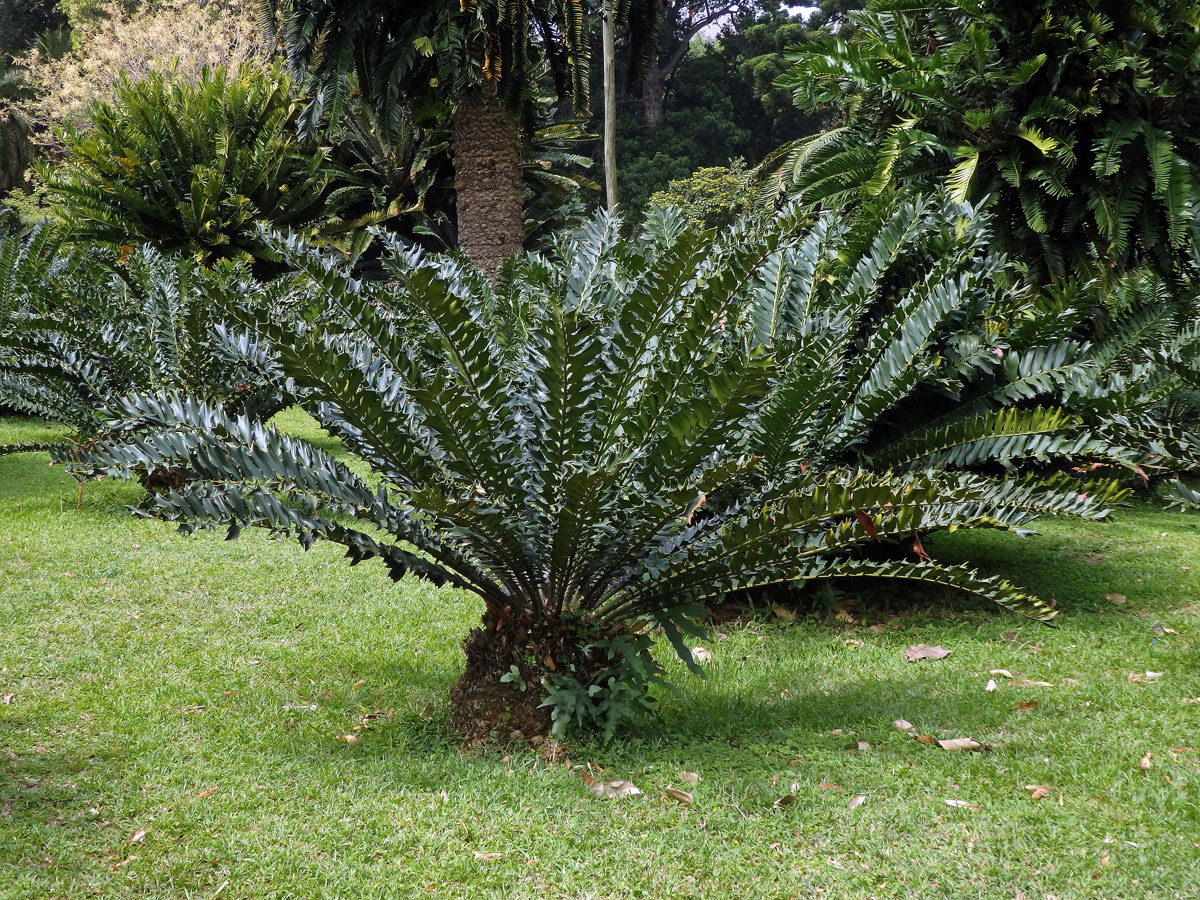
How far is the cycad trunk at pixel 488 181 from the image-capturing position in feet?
34.9

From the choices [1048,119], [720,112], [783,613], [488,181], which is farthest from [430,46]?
[720,112]

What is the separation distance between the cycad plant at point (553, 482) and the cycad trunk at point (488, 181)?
7.49 meters

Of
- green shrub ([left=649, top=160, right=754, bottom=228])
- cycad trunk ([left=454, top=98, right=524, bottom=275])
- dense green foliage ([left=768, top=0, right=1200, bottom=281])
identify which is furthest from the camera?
green shrub ([left=649, top=160, right=754, bottom=228])

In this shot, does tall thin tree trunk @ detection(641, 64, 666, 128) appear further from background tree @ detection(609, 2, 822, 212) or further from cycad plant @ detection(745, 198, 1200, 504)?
cycad plant @ detection(745, 198, 1200, 504)

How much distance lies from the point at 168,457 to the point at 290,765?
110cm

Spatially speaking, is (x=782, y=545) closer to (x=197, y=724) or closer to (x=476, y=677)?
(x=476, y=677)

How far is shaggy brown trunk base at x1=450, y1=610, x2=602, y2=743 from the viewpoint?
3.28 meters

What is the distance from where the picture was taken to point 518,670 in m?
3.22

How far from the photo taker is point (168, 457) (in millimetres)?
2914

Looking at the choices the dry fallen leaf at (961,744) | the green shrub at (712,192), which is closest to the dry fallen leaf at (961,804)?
the dry fallen leaf at (961,744)

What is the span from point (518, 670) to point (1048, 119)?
6.23m

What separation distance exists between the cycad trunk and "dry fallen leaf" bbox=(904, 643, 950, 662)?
727 cm

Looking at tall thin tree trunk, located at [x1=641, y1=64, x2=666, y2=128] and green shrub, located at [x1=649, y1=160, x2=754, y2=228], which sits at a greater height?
tall thin tree trunk, located at [x1=641, y1=64, x2=666, y2=128]

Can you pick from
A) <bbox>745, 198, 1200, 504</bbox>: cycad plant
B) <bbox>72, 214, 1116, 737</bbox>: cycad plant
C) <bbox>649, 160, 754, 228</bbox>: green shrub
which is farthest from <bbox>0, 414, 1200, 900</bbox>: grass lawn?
<bbox>649, 160, 754, 228</bbox>: green shrub
